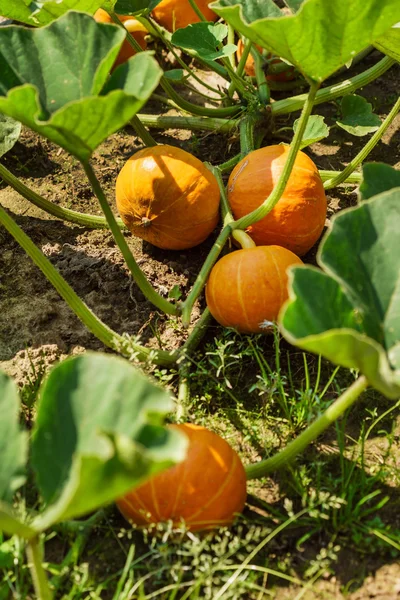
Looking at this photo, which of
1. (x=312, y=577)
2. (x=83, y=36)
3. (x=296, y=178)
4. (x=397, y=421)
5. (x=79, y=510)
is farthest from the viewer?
(x=296, y=178)

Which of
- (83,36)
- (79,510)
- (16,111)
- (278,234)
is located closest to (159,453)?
(79,510)

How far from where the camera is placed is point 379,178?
5.77 feet

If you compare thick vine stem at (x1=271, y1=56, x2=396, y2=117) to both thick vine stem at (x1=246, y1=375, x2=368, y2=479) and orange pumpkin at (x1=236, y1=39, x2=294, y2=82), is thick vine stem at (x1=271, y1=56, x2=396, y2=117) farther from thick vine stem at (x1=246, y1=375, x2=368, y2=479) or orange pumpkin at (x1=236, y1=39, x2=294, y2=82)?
thick vine stem at (x1=246, y1=375, x2=368, y2=479)

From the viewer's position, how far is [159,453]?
1181 mm

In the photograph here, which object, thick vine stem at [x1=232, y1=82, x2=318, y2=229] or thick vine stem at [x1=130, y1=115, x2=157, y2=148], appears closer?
thick vine stem at [x1=232, y1=82, x2=318, y2=229]

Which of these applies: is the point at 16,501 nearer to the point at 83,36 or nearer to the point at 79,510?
the point at 79,510

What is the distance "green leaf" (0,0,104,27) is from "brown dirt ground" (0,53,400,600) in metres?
0.67

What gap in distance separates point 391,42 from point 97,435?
1404mm

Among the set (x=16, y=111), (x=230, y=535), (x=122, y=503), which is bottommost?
(x=230, y=535)

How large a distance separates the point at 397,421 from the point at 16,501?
96 cm

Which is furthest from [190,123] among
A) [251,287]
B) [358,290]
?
[358,290]

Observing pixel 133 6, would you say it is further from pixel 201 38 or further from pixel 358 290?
pixel 358 290

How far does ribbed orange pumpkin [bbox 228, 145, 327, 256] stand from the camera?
7.33 ft

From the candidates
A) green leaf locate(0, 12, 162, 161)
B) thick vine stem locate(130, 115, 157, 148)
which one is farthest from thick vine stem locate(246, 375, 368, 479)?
thick vine stem locate(130, 115, 157, 148)
